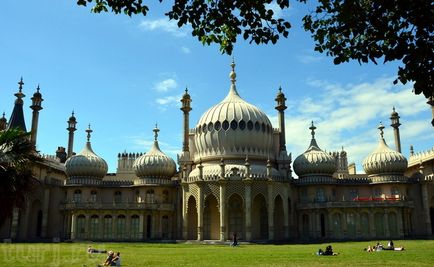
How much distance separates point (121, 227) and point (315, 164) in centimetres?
2567

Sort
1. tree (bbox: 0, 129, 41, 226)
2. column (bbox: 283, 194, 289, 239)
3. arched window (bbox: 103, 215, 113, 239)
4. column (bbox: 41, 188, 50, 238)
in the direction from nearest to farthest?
tree (bbox: 0, 129, 41, 226) → column (bbox: 283, 194, 289, 239) → arched window (bbox: 103, 215, 113, 239) → column (bbox: 41, 188, 50, 238)

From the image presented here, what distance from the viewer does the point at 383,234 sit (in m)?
56.3

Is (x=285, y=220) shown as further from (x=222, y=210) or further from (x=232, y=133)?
(x=232, y=133)

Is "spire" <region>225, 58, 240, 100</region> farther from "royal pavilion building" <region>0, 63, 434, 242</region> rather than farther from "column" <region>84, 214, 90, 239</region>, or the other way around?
"column" <region>84, 214, 90, 239</region>

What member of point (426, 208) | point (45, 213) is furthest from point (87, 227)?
point (426, 208)

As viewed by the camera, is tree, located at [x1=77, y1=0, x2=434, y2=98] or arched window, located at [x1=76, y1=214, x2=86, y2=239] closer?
tree, located at [x1=77, y1=0, x2=434, y2=98]

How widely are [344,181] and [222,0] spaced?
5285 cm

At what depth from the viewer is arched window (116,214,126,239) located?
5910 cm

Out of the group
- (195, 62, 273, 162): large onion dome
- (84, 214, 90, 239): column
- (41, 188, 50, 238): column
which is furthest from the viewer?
(41, 188, 50, 238): column

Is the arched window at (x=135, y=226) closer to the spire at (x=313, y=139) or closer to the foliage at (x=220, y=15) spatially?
the spire at (x=313, y=139)

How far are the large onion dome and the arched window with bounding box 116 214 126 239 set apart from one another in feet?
39.3

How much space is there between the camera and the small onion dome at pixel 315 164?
60938 mm

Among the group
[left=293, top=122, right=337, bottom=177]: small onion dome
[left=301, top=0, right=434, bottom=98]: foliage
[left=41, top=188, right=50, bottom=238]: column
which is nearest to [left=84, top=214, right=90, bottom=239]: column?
[left=41, top=188, right=50, bottom=238]: column

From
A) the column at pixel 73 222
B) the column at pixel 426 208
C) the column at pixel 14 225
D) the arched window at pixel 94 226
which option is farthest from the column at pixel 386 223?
the column at pixel 14 225
